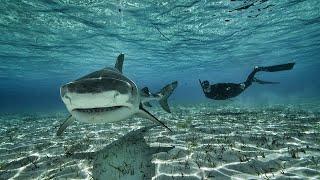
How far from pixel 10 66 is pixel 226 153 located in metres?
42.1

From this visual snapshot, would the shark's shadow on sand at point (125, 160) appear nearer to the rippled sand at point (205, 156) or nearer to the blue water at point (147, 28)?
the rippled sand at point (205, 156)

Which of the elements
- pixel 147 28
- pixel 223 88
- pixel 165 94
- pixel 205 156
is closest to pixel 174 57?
pixel 147 28

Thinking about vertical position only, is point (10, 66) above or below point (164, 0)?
below

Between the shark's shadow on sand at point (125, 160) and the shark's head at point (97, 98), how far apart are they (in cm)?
114

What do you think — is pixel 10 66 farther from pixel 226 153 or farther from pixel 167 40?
pixel 226 153

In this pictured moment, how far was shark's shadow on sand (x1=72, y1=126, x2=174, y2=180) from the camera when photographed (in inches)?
192

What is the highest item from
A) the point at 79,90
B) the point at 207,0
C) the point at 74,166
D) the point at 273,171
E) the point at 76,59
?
the point at 207,0

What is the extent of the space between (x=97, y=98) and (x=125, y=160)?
2.29 metres

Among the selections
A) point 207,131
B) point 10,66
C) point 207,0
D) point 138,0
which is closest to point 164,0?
point 138,0

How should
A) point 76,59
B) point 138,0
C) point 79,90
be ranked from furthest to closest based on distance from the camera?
1. point 76,59
2. point 138,0
3. point 79,90

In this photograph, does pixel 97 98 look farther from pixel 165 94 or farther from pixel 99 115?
pixel 165 94

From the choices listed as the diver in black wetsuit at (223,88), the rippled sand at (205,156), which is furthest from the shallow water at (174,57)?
the diver in black wetsuit at (223,88)

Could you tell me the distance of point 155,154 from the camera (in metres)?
6.11

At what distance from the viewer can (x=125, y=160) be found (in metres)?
5.65
